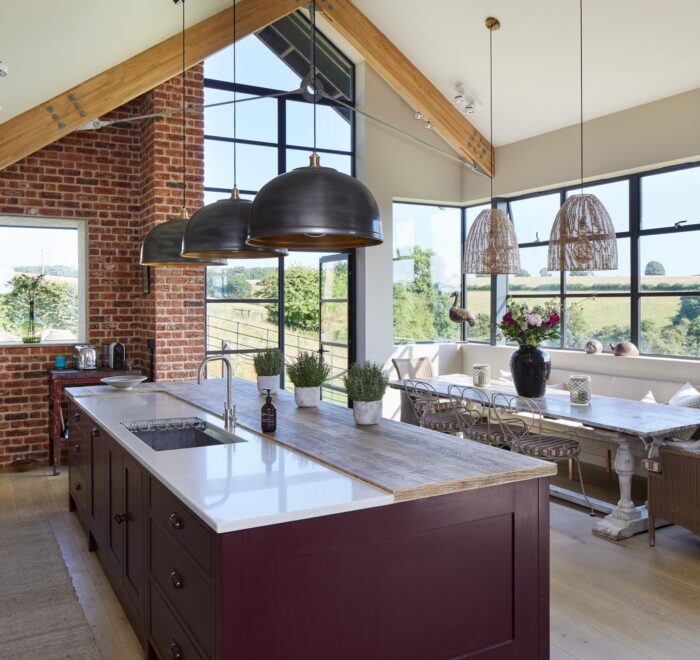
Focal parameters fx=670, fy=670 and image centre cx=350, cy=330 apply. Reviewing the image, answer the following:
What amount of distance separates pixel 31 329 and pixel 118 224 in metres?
1.26

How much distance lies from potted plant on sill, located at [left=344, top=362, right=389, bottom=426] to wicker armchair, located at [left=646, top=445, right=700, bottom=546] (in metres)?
1.96

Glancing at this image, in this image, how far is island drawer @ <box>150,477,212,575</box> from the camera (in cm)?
196

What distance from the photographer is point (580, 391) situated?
4.95 meters

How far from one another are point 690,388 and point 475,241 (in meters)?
2.11

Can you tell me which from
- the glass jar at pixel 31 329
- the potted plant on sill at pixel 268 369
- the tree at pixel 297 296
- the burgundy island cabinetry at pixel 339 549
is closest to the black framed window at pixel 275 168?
the tree at pixel 297 296

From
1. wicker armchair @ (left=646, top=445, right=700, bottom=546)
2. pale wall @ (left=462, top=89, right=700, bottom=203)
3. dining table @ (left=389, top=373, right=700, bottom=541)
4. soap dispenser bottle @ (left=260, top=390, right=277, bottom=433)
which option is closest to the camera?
soap dispenser bottle @ (left=260, top=390, right=277, bottom=433)

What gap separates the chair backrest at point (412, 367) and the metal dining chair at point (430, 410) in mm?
1158

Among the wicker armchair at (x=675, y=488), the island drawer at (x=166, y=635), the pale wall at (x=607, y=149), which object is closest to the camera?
the island drawer at (x=166, y=635)

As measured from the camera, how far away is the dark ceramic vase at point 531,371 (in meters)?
5.24

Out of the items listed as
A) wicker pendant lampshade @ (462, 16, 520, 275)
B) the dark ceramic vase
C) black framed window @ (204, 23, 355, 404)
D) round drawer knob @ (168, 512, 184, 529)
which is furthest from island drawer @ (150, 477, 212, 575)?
black framed window @ (204, 23, 355, 404)

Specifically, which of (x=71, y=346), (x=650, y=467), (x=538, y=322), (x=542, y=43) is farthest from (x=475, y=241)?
(x=71, y=346)

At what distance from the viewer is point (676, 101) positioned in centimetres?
579

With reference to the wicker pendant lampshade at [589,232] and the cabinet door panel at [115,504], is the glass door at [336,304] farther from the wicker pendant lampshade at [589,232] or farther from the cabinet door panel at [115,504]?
the cabinet door panel at [115,504]

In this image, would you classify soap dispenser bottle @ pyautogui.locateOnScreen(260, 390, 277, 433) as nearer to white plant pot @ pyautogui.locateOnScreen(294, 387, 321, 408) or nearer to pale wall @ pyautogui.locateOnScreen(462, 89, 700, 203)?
white plant pot @ pyautogui.locateOnScreen(294, 387, 321, 408)
